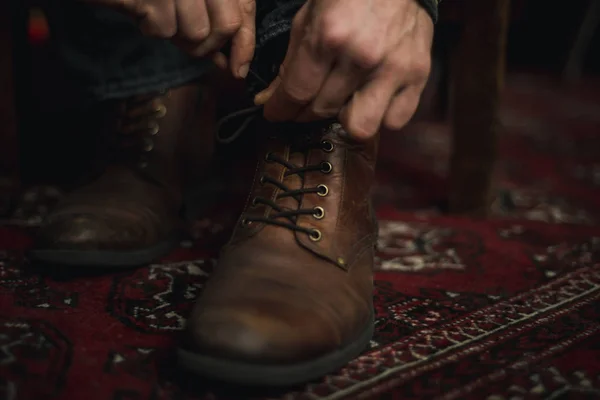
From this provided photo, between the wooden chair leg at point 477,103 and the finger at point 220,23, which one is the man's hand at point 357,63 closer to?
the finger at point 220,23

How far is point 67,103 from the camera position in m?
1.24

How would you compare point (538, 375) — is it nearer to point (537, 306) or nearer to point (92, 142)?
point (537, 306)

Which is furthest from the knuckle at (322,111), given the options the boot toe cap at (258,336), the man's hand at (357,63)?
the boot toe cap at (258,336)

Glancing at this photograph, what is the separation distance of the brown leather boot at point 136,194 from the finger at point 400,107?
1.36 feet

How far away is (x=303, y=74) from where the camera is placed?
1.82ft

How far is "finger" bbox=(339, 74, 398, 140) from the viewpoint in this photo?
0.56 metres

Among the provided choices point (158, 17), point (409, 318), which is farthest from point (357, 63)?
point (409, 318)

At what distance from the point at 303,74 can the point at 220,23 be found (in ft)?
0.46

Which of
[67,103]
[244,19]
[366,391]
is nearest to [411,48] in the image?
[244,19]

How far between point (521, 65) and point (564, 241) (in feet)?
11.4

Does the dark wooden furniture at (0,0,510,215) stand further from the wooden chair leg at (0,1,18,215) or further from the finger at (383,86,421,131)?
the finger at (383,86,421,131)

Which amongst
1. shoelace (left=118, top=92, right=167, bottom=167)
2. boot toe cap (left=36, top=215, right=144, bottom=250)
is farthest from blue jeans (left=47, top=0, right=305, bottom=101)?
boot toe cap (left=36, top=215, right=144, bottom=250)

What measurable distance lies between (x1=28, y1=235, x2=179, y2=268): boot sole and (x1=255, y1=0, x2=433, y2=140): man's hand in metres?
0.34

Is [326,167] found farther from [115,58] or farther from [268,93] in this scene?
[115,58]
